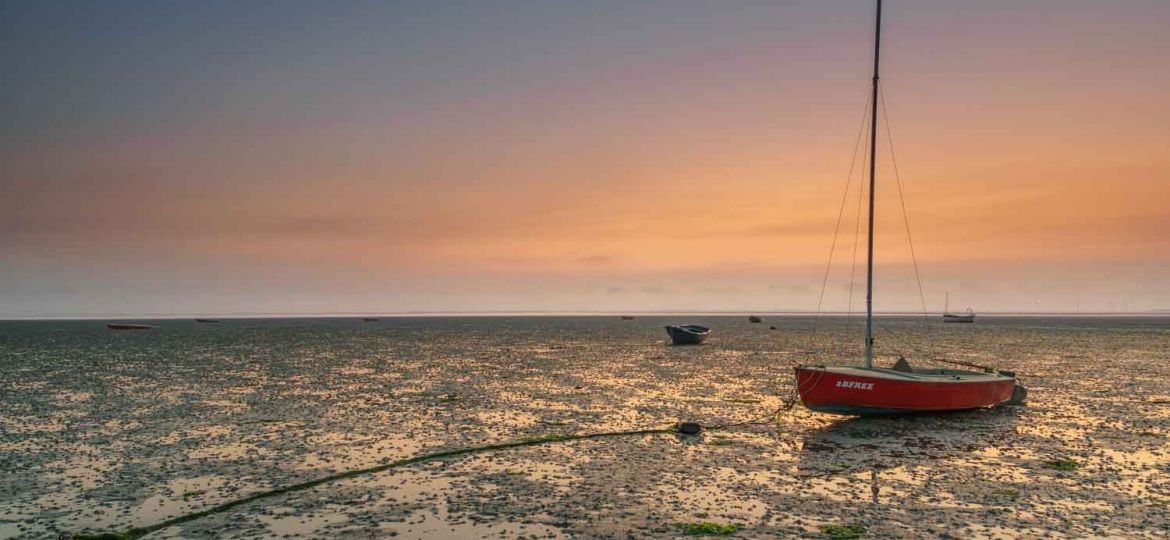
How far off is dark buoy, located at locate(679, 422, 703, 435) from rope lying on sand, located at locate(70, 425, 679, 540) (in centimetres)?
33

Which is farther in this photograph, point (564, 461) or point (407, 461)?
point (564, 461)

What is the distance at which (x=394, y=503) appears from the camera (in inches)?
532

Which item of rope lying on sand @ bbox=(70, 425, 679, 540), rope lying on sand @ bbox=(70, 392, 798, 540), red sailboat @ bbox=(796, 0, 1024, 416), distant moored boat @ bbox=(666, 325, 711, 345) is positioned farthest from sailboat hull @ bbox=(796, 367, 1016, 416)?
distant moored boat @ bbox=(666, 325, 711, 345)

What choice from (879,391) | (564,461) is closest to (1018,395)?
(879,391)

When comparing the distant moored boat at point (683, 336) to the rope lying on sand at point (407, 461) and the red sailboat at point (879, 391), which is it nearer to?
the rope lying on sand at point (407, 461)

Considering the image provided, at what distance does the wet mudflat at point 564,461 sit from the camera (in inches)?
488

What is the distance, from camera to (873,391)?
22484 millimetres

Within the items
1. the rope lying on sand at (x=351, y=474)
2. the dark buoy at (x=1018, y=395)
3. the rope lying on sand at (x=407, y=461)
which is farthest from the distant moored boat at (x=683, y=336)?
the rope lying on sand at (x=351, y=474)

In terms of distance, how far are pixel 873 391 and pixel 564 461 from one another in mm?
11002

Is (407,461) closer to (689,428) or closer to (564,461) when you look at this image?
(564,461)

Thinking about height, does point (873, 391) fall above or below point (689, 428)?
above

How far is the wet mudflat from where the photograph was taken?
12.4 metres

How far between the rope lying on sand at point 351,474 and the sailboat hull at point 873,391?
4.76 m

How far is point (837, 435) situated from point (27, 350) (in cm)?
7389
